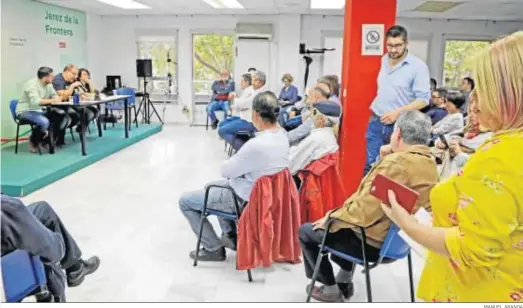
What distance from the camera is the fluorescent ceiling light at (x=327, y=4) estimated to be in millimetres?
8609

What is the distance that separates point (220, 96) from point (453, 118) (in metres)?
5.85

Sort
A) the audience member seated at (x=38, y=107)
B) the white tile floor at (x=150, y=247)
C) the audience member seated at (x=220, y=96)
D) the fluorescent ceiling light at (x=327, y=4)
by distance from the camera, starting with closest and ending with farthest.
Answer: the white tile floor at (x=150, y=247), the audience member seated at (x=38, y=107), the fluorescent ceiling light at (x=327, y=4), the audience member seated at (x=220, y=96)

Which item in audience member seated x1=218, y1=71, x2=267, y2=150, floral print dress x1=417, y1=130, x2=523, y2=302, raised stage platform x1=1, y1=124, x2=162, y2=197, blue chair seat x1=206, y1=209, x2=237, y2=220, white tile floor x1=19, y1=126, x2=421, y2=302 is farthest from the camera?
audience member seated x1=218, y1=71, x2=267, y2=150

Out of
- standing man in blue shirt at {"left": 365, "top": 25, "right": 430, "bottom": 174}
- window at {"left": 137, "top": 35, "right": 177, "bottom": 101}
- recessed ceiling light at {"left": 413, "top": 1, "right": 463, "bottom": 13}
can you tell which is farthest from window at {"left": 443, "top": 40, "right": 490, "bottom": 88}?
standing man in blue shirt at {"left": 365, "top": 25, "right": 430, "bottom": 174}

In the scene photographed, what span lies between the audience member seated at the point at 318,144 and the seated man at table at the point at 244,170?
225 millimetres

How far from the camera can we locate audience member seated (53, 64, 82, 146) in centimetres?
722

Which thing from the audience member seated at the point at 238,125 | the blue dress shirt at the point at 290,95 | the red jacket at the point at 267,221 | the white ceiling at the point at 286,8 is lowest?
the red jacket at the point at 267,221

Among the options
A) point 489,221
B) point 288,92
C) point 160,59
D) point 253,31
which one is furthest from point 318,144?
point 160,59

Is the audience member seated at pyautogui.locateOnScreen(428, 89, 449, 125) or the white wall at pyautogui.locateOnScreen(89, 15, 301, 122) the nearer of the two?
the audience member seated at pyautogui.locateOnScreen(428, 89, 449, 125)

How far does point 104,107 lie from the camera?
33.9 ft

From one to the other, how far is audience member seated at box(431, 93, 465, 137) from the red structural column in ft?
3.67

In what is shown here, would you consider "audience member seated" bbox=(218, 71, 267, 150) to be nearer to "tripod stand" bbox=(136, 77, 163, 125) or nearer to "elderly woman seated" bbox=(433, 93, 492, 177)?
"elderly woman seated" bbox=(433, 93, 492, 177)

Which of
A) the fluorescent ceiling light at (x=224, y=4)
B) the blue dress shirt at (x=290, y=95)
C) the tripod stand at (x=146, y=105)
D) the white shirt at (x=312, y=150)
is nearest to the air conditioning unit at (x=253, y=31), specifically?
the fluorescent ceiling light at (x=224, y=4)

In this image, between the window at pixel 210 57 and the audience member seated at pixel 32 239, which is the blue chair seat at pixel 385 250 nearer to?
the audience member seated at pixel 32 239
